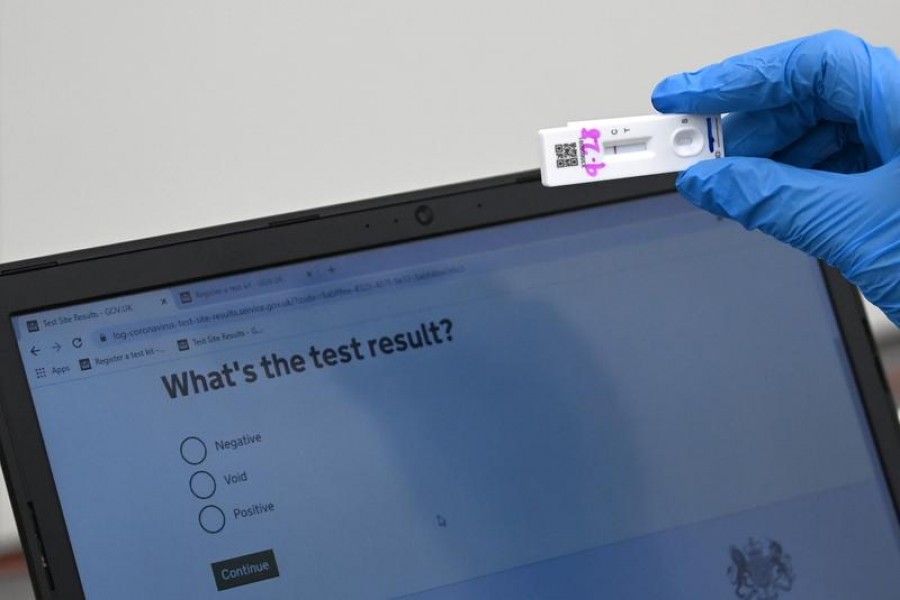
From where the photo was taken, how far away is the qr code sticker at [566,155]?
1.94 feet

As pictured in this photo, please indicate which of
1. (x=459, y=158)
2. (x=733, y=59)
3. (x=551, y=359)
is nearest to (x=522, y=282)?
(x=551, y=359)

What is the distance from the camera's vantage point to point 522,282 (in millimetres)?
729

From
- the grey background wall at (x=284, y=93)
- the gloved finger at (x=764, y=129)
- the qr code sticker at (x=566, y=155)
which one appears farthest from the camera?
the grey background wall at (x=284, y=93)

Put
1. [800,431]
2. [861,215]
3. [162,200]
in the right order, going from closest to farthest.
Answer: [861,215] < [800,431] < [162,200]

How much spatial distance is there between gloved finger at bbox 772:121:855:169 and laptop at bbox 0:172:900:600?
0.07 m

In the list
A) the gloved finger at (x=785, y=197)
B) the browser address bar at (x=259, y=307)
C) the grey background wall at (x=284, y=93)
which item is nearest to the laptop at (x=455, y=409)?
the browser address bar at (x=259, y=307)

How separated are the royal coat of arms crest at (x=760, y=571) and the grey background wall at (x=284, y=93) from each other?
45cm

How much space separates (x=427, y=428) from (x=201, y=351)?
0.15m

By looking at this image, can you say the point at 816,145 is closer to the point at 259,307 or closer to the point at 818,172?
the point at 818,172

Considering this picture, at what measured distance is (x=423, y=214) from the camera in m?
0.71

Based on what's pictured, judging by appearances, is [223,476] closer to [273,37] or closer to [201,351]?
[201,351]

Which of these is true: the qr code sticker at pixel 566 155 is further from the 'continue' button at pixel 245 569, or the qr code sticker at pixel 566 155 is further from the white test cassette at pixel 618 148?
the 'continue' button at pixel 245 569

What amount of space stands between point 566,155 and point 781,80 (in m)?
0.15

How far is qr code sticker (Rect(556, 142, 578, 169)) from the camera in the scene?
590mm
